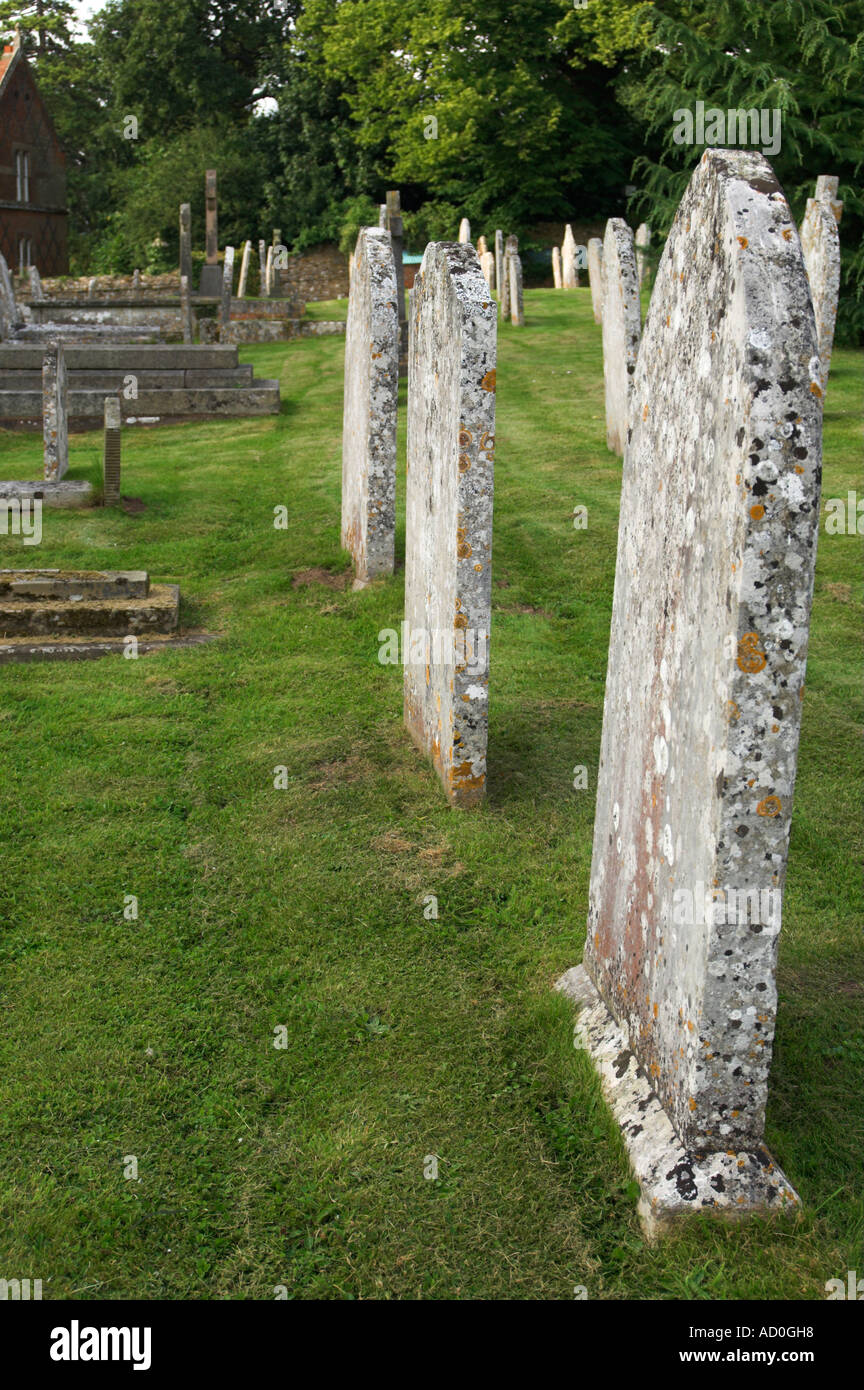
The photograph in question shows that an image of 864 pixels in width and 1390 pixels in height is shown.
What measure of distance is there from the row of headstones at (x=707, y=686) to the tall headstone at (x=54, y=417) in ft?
34.1

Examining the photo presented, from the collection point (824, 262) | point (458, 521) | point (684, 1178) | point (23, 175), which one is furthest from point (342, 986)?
point (23, 175)

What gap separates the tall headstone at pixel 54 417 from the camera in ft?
43.5

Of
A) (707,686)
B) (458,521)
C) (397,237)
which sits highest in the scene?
(397,237)

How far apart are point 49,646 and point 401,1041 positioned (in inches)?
209

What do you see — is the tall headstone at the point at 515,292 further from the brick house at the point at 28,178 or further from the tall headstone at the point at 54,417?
the brick house at the point at 28,178

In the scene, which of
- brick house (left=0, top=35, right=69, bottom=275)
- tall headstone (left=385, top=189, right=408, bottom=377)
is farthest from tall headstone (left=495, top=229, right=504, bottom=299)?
brick house (left=0, top=35, right=69, bottom=275)

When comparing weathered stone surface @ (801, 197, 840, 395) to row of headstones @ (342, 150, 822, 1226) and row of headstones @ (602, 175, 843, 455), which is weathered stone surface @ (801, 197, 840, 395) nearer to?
row of headstones @ (602, 175, 843, 455)

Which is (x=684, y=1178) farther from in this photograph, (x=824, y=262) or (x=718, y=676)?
(x=824, y=262)

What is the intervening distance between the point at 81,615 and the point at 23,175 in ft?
111

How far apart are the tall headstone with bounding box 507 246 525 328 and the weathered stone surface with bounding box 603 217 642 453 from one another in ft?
32.4

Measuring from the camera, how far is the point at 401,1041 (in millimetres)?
4465

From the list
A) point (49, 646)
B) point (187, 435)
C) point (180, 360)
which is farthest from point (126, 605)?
point (180, 360)

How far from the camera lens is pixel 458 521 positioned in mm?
6285

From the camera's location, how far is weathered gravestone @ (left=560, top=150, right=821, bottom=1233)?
10.7ft
